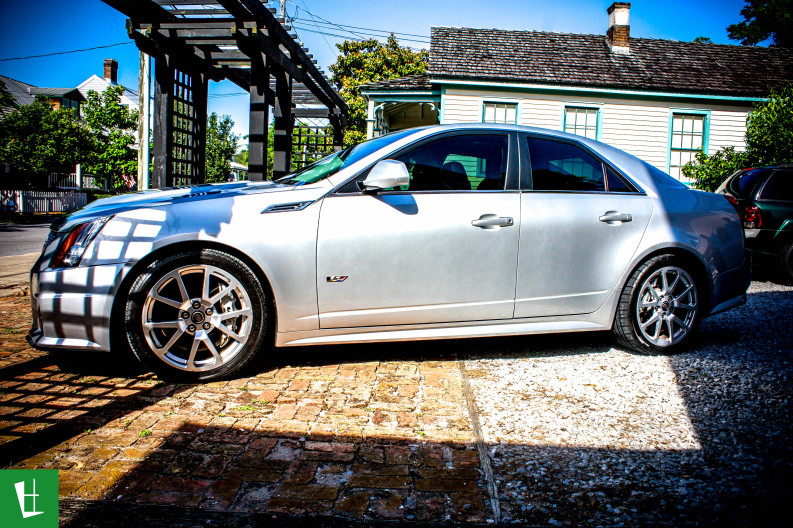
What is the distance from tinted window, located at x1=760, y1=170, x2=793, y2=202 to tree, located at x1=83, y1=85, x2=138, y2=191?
99.8 ft

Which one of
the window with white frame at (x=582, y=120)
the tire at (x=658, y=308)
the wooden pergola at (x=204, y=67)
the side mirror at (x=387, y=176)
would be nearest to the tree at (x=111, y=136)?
the wooden pergola at (x=204, y=67)

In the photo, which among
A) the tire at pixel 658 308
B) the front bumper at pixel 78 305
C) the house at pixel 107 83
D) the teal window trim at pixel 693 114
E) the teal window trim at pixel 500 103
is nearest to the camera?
the front bumper at pixel 78 305

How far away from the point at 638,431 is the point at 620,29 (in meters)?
16.2

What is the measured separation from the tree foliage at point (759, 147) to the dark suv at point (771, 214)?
6628 mm

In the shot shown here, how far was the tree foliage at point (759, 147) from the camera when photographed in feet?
42.7

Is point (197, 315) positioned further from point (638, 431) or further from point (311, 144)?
point (311, 144)

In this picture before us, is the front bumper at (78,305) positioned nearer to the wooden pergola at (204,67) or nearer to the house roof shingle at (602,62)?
the wooden pergola at (204,67)

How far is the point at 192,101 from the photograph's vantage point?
887 centimetres

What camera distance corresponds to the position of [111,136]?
101 feet

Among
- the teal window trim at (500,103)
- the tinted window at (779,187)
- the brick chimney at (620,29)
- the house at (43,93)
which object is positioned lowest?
the tinted window at (779,187)

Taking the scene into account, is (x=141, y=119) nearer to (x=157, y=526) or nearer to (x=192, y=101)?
→ (x=192, y=101)

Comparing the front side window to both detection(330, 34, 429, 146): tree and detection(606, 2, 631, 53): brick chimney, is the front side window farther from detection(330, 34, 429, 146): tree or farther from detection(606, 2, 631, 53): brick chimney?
detection(330, 34, 429, 146): tree

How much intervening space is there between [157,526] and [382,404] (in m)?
1.37

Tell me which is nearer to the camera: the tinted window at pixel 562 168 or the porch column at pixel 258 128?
the tinted window at pixel 562 168
